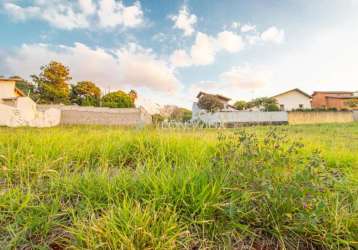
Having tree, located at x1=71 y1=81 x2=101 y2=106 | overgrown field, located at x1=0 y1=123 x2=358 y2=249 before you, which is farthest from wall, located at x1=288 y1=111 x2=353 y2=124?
tree, located at x1=71 y1=81 x2=101 y2=106

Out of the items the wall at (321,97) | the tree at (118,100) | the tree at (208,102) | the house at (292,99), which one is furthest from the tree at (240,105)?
the tree at (118,100)

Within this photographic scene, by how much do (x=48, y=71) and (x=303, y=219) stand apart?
3513 centimetres

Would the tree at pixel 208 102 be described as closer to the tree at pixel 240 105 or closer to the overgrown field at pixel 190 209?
the tree at pixel 240 105

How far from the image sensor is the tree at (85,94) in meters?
32.8

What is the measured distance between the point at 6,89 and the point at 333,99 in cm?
5265

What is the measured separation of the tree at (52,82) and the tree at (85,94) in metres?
3.15

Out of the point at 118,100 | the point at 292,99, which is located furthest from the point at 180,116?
the point at 292,99

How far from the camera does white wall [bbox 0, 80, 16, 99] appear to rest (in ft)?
71.7

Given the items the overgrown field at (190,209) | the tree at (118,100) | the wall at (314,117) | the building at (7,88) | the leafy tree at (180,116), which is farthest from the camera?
the tree at (118,100)

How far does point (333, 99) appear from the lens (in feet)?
123

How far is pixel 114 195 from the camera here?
139cm

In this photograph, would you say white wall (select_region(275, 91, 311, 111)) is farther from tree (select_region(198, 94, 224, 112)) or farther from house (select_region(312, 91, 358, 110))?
tree (select_region(198, 94, 224, 112))

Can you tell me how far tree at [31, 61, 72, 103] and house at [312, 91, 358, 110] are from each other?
4731 centimetres

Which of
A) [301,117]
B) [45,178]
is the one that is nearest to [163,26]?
[45,178]
